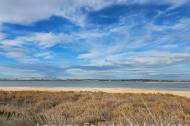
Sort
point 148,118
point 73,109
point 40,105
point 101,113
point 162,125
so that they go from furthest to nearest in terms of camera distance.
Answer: point 40,105, point 73,109, point 101,113, point 148,118, point 162,125

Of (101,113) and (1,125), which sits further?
(101,113)

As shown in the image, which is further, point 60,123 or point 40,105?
point 40,105

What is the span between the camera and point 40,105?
668 inches

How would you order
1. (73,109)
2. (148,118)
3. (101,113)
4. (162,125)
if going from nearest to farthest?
(162,125)
(148,118)
(101,113)
(73,109)

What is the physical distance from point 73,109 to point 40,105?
12.7 ft

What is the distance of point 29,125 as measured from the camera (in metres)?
5.98

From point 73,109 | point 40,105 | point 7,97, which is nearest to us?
point 73,109

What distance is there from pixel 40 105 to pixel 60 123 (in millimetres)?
12089

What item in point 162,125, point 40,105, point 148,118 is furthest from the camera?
point 40,105

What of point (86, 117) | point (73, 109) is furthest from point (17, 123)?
point (73, 109)

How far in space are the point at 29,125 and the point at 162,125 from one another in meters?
2.85

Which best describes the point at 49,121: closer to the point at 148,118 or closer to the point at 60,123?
the point at 60,123

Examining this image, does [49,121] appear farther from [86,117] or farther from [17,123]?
[86,117]

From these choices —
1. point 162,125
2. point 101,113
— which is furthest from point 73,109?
point 162,125
